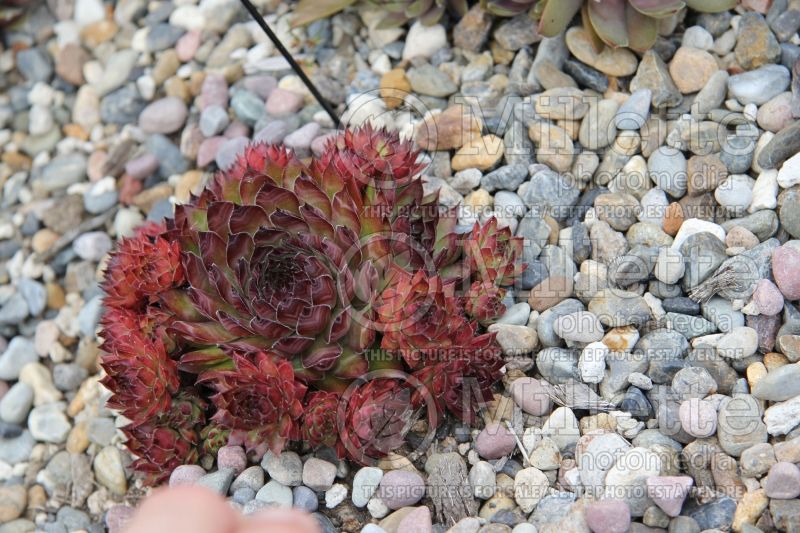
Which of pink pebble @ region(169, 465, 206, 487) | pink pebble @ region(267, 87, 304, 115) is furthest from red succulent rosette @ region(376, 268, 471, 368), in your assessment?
pink pebble @ region(267, 87, 304, 115)

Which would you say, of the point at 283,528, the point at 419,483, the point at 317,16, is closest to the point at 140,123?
the point at 317,16

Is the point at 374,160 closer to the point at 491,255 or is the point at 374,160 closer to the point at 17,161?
the point at 491,255

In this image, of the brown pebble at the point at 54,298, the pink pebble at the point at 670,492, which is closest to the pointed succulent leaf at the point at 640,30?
the pink pebble at the point at 670,492

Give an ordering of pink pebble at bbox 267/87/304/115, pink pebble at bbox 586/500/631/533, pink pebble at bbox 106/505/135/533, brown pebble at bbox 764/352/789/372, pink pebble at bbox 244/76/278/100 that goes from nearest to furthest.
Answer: pink pebble at bbox 586/500/631/533, brown pebble at bbox 764/352/789/372, pink pebble at bbox 106/505/135/533, pink pebble at bbox 267/87/304/115, pink pebble at bbox 244/76/278/100

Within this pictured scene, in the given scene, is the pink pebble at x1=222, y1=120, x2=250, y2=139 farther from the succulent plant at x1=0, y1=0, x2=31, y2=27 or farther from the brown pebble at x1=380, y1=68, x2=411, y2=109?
the succulent plant at x1=0, y1=0, x2=31, y2=27

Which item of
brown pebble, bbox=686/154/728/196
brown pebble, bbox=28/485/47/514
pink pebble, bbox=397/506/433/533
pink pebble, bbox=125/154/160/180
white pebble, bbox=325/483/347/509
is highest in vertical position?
brown pebble, bbox=686/154/728/196

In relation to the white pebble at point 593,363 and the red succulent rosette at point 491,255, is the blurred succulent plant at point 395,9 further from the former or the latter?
the white pebble at point 593,363
